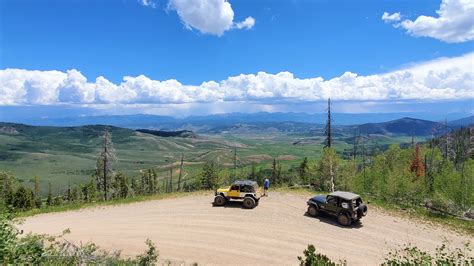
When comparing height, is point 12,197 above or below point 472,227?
below

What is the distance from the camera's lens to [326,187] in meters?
42.2

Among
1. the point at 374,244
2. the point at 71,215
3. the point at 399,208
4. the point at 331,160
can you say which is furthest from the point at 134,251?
the point at 331,160

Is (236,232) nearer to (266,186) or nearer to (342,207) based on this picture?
(342,207)

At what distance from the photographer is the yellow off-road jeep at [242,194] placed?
1246 inches

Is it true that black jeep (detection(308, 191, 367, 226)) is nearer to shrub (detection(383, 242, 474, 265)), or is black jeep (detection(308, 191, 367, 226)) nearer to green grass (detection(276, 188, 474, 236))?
shrub (detection(383, 242, 474, 265))

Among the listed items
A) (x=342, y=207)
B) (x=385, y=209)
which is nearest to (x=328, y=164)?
(x=385, y=209)

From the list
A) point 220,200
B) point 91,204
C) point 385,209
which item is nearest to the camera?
point 220,200

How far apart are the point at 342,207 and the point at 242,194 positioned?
9.06m

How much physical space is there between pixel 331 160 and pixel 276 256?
3021 centimetres

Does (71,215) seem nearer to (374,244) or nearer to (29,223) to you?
(29,223)

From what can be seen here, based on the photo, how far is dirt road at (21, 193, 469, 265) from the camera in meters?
21.9

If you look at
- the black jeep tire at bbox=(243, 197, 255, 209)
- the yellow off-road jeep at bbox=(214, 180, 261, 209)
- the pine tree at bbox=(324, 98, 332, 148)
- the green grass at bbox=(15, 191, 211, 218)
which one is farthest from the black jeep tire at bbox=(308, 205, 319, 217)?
the pine tree at bbox=(324, 98, 332, 148)

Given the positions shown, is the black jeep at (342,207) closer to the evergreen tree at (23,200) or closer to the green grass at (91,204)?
the green grass at (91,204)

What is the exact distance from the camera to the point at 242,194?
105ft
